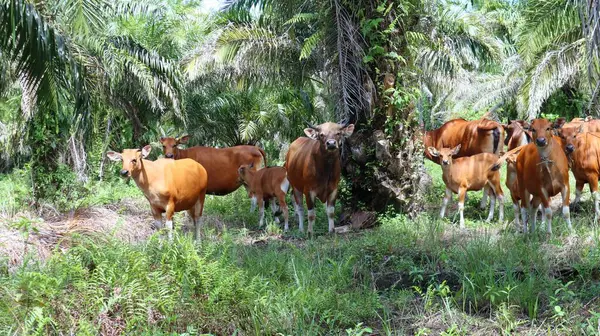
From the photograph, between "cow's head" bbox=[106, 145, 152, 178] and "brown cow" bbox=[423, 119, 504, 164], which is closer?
"cow's head" bbox=[106, 145, 152, 178]

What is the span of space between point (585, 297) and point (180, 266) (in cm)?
Answer: 373

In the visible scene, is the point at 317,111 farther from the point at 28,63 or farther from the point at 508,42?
the point at 28,63

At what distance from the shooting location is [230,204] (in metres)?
14.5

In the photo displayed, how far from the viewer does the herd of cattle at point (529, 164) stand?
29.4 feet

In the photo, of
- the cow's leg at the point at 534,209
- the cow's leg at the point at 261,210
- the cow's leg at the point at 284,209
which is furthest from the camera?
the cow's leg at the point at 261,210

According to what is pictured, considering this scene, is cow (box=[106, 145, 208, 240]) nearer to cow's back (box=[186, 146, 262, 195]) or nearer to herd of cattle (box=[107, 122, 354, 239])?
herd of cattle (box=[107, 122, 354, 239])

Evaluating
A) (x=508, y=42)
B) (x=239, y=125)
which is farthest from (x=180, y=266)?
(x=508, y=42)

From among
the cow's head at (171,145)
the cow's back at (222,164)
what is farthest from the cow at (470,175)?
the cow's head at (171,145)

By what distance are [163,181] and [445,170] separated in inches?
181

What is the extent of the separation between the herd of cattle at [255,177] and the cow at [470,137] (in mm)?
2970

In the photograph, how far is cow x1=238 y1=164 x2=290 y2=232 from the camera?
12.2m

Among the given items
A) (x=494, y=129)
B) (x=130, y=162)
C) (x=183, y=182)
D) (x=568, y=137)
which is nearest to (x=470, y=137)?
(x=494, y=129)

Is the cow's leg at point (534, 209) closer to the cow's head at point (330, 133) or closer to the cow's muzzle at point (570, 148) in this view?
the cow's muzzle at point (570, 148)

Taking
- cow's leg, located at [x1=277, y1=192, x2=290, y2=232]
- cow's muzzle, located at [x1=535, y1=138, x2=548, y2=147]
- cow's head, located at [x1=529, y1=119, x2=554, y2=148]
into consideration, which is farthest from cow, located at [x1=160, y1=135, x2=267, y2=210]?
cow's muzzle, located at [x1=535, y1=138, x2=548, y2=147]
